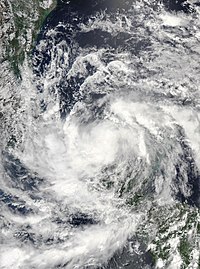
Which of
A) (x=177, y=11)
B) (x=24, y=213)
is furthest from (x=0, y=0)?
(x=24, y=213)

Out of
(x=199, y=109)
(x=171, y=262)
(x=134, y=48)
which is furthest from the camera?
(x=134, y=48)

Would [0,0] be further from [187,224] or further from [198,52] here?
[187,224]

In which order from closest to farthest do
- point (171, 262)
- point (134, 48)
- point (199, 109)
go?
point (171, 262) → point (199, 109) → point (134, 48)

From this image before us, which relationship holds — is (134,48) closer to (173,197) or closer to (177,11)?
(177,11)

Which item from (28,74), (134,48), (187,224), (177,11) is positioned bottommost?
(187,224)

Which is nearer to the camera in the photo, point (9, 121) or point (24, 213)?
point (24, 213)

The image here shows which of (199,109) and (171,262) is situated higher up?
(199,109)
